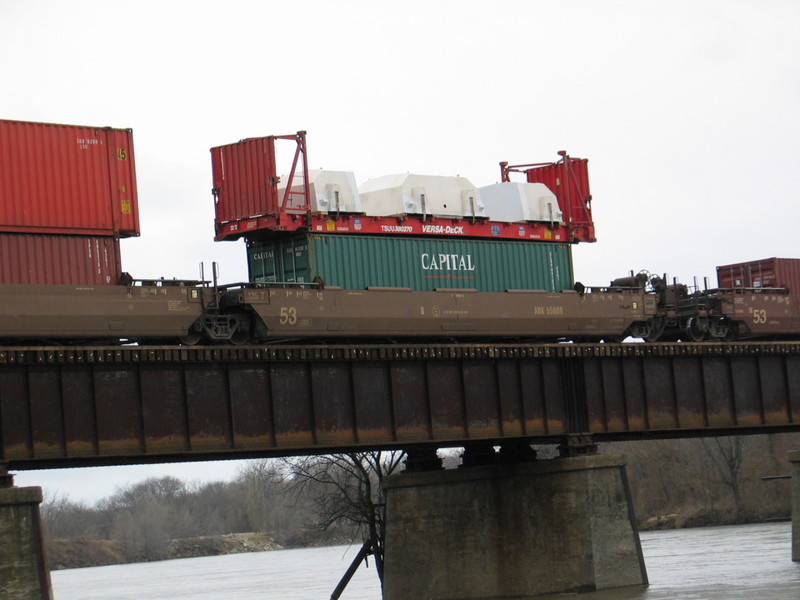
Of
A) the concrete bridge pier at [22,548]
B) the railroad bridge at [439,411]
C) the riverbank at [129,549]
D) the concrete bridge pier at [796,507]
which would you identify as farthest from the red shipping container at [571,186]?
the riverbank at [129,549]

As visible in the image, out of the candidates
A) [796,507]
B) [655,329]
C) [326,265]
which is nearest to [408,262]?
[326,265]

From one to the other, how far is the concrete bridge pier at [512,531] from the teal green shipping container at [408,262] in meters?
5.80

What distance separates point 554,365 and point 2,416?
15.5 m

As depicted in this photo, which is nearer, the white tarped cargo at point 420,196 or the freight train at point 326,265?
the freight train at point 326,265

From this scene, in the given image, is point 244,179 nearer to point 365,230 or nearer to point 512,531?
point 365,230

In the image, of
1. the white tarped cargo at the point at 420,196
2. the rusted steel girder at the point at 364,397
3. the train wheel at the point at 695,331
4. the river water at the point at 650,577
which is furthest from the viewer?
the train wheel at the point at 695,331

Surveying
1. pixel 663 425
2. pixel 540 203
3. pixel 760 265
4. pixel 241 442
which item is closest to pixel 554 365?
pixel 663 425

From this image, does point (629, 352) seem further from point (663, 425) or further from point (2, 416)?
point (2, 416)

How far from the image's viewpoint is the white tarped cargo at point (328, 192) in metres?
33.4

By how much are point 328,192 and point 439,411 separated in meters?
7.00

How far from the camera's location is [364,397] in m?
30.3

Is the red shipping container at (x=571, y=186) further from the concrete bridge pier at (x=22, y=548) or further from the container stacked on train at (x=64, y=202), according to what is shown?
the concrete bridge pier at (x=22, y=548)

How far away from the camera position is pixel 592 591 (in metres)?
31.6

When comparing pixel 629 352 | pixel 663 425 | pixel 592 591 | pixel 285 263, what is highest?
pixel 285 263
